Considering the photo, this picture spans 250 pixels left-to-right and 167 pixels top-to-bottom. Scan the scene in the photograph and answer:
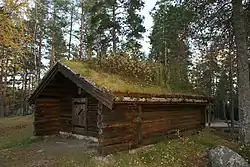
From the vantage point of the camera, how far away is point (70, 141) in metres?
11.6

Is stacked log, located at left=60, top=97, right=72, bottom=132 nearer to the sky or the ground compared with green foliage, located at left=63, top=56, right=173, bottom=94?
nearer to the ground

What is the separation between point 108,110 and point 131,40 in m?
14.5

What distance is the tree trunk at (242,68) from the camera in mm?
10250

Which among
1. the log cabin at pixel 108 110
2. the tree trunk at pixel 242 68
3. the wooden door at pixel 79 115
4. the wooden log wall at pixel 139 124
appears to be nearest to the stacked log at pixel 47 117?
the log cabin at pixel 108 110

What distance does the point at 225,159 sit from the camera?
8.17 m

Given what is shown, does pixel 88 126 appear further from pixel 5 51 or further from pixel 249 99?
pixel 249 99

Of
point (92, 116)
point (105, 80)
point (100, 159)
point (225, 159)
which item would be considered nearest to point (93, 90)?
point (105, 80)

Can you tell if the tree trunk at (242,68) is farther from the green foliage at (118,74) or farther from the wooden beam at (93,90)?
the wooden beam at (93,90)

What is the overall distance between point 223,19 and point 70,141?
9.09 meters

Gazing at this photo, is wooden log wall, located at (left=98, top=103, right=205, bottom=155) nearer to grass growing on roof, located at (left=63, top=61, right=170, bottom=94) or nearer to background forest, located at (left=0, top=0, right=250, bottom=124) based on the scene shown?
grass growing on roof, located at (left=63, top=61, right=170, bottom=94)

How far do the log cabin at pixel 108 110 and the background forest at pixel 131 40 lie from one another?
4.65 ft

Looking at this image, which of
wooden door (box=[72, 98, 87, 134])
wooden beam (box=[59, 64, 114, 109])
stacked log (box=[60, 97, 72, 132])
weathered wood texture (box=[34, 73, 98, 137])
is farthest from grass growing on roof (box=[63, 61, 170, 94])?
stacked log (box=[60, 97, 72, 132])

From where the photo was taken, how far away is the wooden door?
12062 mm

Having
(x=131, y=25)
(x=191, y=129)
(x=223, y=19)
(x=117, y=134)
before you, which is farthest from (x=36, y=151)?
(x=131, y=25)
